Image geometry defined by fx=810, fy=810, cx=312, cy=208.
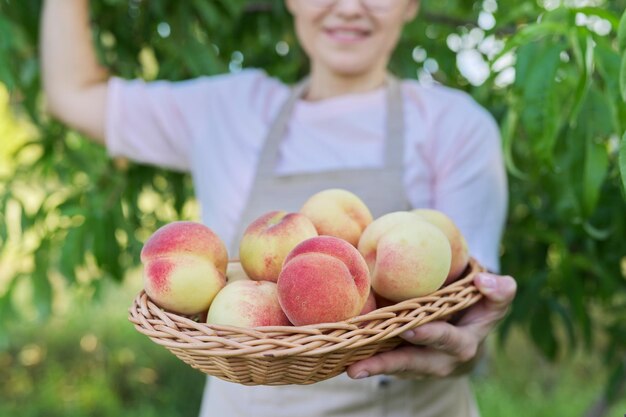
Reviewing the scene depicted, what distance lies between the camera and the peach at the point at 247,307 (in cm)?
94

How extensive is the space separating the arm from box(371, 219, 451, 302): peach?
862 mm

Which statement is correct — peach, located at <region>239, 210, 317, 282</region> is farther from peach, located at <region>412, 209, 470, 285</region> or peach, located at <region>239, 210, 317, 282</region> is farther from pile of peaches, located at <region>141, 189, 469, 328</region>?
peach, located at <region>412, 209, 470, 285</region>

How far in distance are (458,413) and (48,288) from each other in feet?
3.20

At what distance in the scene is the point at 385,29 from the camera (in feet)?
4.88

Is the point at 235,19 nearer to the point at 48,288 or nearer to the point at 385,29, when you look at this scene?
the point at 385,29

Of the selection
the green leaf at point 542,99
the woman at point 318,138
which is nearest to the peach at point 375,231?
the green leaf at point 542,99

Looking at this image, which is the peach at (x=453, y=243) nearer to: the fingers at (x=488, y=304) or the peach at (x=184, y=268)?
the fingers at (x=488, y=304)

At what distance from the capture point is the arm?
1.65 m

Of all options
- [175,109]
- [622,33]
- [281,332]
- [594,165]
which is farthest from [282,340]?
[175,109]

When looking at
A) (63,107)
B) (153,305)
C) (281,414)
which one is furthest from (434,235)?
(63,107)

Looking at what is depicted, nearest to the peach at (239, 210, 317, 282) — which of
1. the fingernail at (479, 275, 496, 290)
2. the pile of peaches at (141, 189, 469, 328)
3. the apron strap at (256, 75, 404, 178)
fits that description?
Answer: the pile of peaches at (141, 189, 469, 328)

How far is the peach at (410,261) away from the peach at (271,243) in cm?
10

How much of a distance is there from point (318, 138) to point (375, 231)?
514 millimetres

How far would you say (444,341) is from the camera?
1.07m
